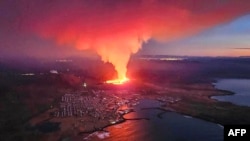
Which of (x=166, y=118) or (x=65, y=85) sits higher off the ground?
(x=65, y=85)

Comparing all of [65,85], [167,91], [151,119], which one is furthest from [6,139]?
[167,91]

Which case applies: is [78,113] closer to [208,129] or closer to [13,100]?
[13,100]

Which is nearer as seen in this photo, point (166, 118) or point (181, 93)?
point (166, 118)

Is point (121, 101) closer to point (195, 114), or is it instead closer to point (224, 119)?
point (195, 114)

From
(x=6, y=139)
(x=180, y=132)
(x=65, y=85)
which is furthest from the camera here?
(x=65, y=85)

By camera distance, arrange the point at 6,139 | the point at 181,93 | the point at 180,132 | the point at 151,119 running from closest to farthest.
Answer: the point at 6,139 → the point at 180,132 → the point at 151,119 → the point at 181,93

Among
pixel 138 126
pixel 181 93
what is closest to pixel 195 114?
pixel 138 126
